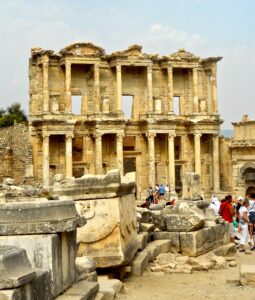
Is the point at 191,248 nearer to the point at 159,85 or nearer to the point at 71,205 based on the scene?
the point at 71,205

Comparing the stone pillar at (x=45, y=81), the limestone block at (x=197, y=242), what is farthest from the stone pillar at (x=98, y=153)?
the limestone block at (x=197, y=242)

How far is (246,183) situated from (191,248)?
23508 mm

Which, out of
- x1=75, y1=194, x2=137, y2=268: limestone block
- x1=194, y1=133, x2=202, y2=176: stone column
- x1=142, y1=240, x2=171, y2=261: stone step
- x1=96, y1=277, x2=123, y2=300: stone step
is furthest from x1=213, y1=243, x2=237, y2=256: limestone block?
x1=194, y1=133, x2=202, y2=176: stone column

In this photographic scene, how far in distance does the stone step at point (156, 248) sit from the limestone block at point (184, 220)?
37 cm

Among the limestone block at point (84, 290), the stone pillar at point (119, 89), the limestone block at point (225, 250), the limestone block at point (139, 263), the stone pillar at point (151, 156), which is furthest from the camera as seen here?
the stone pillar at point (151, 156)

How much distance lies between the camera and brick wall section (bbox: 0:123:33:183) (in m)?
34.0

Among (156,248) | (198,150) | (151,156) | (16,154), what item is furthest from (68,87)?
(156,248)

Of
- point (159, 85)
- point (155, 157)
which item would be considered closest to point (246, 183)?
point (155, 157)

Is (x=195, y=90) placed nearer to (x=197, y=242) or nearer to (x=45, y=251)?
(x=197, y=242)

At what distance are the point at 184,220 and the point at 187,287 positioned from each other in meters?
2.87

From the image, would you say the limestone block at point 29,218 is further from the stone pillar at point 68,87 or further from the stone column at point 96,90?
the stone column at point 96,90

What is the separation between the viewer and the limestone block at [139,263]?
909 cm

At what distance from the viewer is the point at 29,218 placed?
19.0 feet

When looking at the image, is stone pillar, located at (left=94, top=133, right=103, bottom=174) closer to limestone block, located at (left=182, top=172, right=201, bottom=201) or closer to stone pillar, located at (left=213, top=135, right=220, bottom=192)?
stone pillar, located at (left=213, top=135, right=220, bottom=192)
